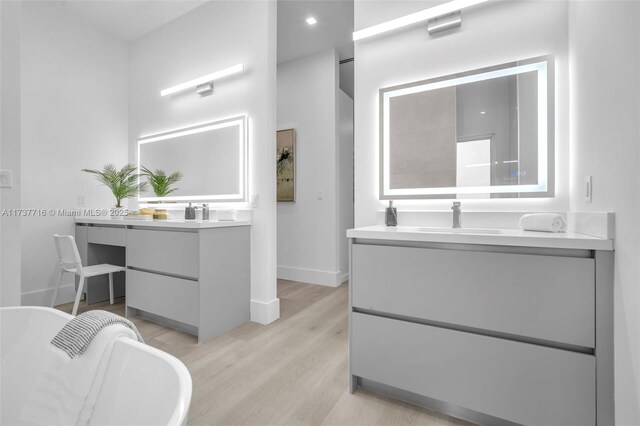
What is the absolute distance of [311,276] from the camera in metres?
3.67

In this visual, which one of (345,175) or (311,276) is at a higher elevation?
(345,175)

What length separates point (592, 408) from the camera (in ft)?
3.47

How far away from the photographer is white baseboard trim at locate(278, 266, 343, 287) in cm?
353

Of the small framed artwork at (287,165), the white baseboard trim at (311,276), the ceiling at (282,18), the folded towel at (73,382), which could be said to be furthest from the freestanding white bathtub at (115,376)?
the ceiling at (282,18)

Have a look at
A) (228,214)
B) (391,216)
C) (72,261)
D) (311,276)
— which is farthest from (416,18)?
(72,261)

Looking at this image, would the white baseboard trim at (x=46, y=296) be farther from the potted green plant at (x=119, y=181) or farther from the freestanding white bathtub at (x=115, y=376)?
the freestanding white bathtub at (x=115, y=376)

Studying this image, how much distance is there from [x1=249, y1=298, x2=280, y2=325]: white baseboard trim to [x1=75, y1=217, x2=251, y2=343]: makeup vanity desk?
7 cm

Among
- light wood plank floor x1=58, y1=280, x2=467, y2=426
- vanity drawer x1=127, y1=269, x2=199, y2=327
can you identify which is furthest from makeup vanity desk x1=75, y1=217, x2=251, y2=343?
light wood plank floor x1=58, y1=280, x2=467, y2=426

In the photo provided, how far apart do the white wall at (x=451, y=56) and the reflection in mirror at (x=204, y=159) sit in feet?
3.62

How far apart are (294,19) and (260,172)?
5.52 feet

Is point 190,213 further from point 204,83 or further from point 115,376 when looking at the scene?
point 115,376

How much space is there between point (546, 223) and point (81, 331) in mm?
1796

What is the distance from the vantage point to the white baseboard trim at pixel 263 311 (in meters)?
2.40

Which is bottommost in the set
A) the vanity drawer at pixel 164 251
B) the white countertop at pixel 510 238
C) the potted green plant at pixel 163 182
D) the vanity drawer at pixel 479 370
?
the vanity drawer at pixel 479 370
